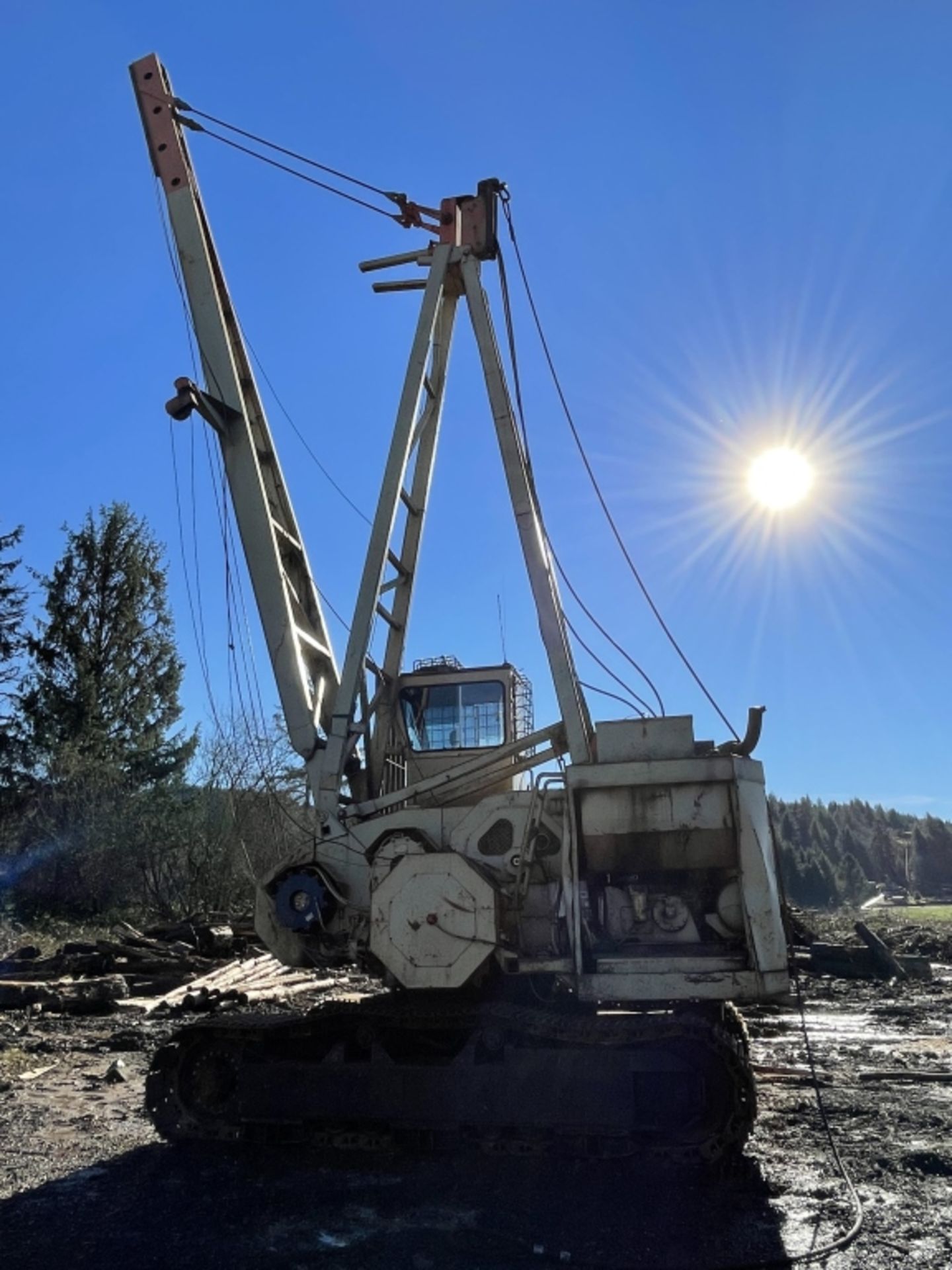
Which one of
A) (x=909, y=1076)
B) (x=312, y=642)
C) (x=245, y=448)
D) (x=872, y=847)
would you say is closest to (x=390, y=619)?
(x=312, y=642)

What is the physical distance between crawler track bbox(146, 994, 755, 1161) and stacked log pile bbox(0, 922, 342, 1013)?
592cm

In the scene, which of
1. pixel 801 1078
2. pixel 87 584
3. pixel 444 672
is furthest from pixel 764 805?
pixel 87 584

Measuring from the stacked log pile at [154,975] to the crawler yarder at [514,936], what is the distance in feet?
19.8

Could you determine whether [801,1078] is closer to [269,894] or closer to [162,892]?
[269,894]

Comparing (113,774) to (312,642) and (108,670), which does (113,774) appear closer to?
(108,670)

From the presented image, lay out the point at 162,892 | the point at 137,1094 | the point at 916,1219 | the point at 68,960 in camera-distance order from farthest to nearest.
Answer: the point at 162,892
the point at 68,960
the point at 137,1094
the point at 916,1219

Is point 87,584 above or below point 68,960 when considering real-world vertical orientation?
above

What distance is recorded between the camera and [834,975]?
1933 cm

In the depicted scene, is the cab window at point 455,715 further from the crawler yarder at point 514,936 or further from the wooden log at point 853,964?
the wooden log at point 853,964

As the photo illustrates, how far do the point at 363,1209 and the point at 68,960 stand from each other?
36.5 ft

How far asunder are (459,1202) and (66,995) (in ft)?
30.6

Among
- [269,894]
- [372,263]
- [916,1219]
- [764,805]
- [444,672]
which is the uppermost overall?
[372,263]

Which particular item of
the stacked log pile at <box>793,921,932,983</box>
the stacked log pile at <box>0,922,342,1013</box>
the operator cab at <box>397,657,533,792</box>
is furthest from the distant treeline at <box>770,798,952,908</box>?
the operator cab at <box>397,657,533,792</box>

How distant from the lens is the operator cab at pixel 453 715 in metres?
8.52
